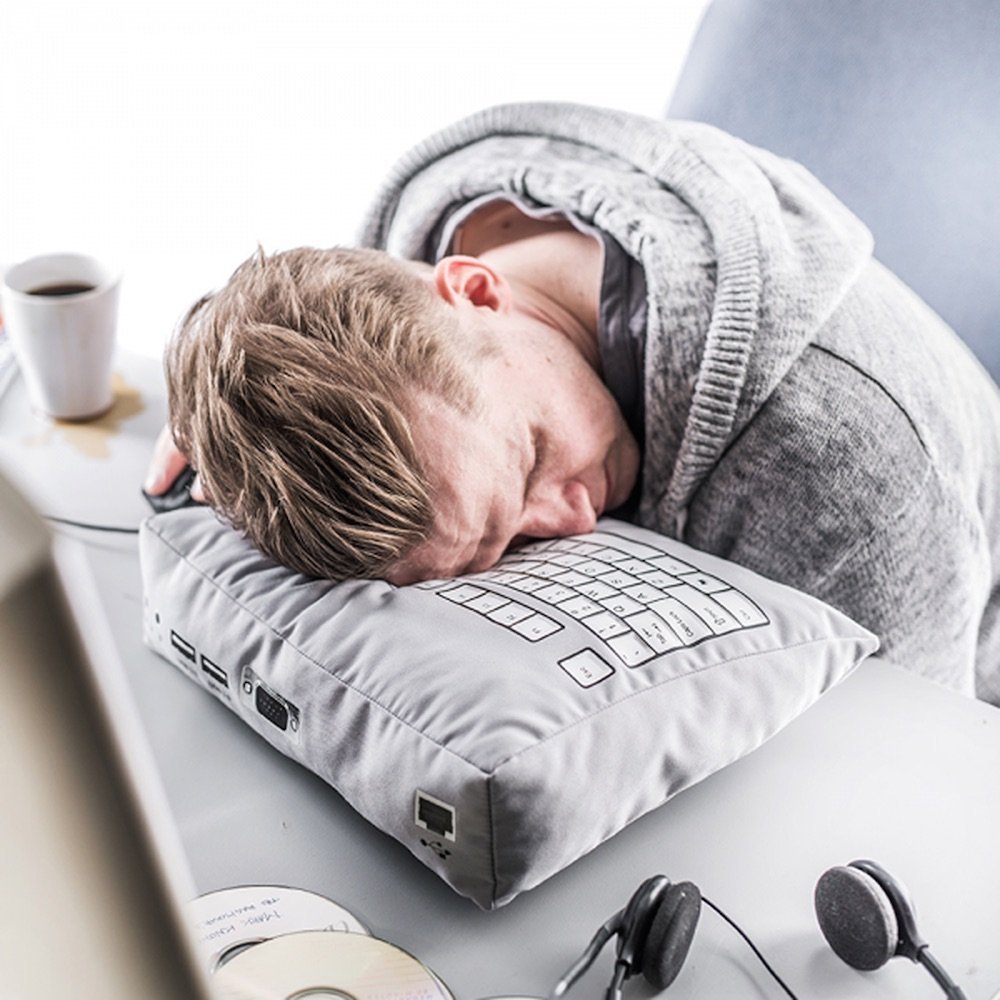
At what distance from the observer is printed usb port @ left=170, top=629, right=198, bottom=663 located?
82cm

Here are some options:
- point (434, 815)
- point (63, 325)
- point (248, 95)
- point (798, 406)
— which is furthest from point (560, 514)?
point (248, 95)

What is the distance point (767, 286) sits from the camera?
883 millimetres

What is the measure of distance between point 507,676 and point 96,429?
64cm

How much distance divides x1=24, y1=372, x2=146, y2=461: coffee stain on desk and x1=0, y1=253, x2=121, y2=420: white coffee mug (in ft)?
0.04

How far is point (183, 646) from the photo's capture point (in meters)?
0.83

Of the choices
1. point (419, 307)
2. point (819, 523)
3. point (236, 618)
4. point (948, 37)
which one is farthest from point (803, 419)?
point (948, 37)

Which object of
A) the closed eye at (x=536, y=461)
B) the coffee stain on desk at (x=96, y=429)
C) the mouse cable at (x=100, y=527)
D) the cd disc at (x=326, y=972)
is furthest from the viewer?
the coffee stain on desk at (x=96, y=429)

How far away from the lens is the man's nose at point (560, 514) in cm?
88

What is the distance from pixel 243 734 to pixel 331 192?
1314mm

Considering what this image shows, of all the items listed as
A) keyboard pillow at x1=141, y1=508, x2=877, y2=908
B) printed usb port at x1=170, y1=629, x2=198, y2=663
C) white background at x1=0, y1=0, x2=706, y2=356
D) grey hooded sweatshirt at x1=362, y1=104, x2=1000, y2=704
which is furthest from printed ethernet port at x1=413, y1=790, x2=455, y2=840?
white background at x1=0, y1=0, x2=706, y2=356

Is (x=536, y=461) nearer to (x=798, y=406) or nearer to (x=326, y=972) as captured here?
(x=798, y=406)

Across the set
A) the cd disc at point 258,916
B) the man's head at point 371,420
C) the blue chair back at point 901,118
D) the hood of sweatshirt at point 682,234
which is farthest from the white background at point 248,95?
the cd disc at point 258,916

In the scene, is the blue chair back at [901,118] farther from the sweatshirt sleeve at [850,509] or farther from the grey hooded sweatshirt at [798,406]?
the sweatshirt sleeve at [850,509]

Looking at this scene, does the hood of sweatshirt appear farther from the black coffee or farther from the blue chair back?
the black coffee
